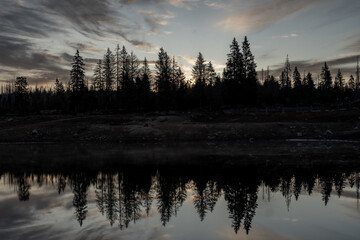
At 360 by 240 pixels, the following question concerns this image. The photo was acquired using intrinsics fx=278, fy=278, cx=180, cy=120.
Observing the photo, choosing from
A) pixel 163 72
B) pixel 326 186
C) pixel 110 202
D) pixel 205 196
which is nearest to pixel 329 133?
pixel 326 186

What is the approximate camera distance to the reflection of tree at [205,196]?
10.4 metres

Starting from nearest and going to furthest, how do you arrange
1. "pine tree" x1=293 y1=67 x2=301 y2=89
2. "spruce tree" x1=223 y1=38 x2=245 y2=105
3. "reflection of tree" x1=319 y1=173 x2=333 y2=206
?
"reflection of tree" x1=319 y1=173 x2=333 y2=206
"spruce tree" x1=223 y1=38 x2=245 y2=105
"pine tree" x1=293 y1=67 x2=301 y2=89

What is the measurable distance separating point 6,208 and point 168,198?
652cm

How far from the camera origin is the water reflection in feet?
34.2

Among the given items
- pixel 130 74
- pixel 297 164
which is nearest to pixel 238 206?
pixel 297 164

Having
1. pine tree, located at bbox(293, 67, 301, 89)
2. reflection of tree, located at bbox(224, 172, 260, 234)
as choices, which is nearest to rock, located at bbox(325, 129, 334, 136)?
reflection of tree, located at bbox(224, 172, 260, 234)

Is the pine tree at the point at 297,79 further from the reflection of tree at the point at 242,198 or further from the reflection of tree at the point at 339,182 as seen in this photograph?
the reflection of tree at the point at 242,198

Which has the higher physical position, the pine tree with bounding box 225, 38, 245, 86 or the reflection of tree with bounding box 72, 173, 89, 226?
the pine tree with bounding box 225, 38, 245, 86

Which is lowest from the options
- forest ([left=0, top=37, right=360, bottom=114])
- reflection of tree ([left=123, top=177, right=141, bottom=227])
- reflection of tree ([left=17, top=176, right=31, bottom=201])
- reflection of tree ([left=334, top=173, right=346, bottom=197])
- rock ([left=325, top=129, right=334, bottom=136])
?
reflection of tree ([left=17, top=176, right=31, bottom=201])

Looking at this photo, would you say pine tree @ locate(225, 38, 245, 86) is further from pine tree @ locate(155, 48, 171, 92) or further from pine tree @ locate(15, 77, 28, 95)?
pine tree @ locate(15, 77, 28, 95)

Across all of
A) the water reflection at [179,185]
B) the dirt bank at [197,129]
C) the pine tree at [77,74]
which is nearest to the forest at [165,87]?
the pine tree at [77,74]

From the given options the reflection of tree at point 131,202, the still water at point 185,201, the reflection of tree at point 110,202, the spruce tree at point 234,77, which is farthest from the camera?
the spruce tree at point 234,77

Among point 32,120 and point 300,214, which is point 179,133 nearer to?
point 300,214

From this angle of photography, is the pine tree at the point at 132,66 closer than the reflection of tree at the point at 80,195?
No
